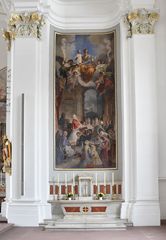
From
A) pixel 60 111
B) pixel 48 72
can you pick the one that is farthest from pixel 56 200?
pixel 48 72

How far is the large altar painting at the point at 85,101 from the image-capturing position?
547 inches

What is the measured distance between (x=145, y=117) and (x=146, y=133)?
0.45 meters

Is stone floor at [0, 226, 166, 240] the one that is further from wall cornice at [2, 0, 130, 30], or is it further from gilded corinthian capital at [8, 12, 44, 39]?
wall cornice at [2, 0, 130, 30]

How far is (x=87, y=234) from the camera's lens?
1098 cm

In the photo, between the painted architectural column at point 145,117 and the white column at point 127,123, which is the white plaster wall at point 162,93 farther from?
the white column at point 127,123

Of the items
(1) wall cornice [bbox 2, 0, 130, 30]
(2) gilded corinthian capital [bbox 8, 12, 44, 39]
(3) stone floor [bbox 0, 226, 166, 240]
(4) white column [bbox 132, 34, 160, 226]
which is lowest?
(3) stone floor [bbox 0, 226, 166, 240]

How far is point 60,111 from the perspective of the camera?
46.2 feet

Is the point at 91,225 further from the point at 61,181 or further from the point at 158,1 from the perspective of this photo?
the point at 158,1

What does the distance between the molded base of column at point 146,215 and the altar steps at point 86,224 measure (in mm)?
389

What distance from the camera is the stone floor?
10.3 m

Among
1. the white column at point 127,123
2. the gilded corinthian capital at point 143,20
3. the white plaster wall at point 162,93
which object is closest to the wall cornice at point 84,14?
the white column at point 127,123

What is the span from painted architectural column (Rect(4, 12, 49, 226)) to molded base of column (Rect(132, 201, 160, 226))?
2646 millimetres

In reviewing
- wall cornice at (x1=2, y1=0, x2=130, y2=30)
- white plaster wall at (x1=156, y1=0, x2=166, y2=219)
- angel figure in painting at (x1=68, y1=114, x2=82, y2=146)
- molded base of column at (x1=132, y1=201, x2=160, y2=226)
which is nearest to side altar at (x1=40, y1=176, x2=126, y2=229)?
molded base of column at (x1=132, y1=201, x2=160, y2=226)

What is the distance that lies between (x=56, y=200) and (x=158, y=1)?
21.5 ft
